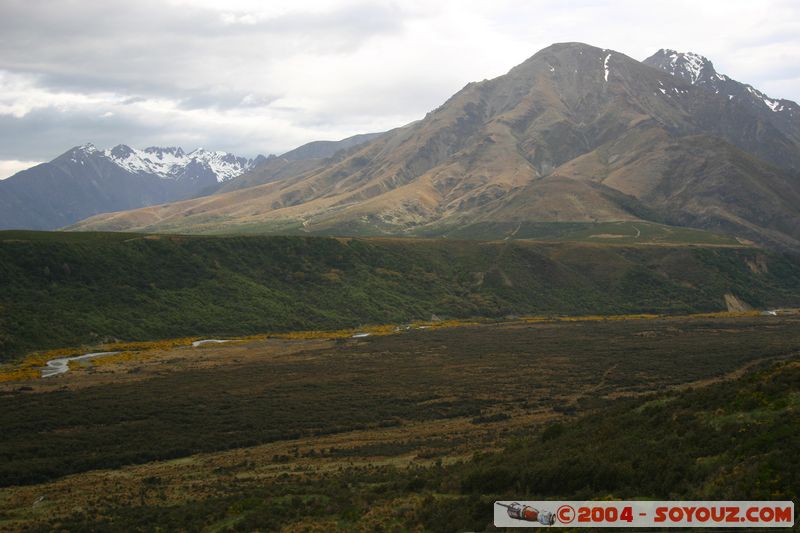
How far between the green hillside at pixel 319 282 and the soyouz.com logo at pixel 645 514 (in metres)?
85.3

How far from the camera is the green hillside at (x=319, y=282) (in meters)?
111

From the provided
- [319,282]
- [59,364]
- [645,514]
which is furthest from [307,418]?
[319,282]

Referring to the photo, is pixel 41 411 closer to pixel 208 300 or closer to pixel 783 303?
pixel 208 300

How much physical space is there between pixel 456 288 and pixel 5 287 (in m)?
89.3

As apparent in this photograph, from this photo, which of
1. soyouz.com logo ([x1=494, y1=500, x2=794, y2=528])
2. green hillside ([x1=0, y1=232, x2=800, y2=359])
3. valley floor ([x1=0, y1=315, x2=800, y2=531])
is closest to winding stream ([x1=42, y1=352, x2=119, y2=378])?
valley floor ([x1=0, y1=315, x2=800, y2=531])

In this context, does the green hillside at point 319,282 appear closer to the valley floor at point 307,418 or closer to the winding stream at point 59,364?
the winding stream at point 59,364

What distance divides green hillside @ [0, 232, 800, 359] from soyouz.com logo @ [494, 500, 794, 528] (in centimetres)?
8530

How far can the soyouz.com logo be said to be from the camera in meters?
19.9

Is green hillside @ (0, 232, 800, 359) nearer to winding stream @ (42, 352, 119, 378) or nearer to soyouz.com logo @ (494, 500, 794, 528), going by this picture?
winding stream @ (42, 352, 119, 378)

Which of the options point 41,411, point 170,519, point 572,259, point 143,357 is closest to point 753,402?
point 170,519

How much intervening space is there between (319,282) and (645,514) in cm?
13163

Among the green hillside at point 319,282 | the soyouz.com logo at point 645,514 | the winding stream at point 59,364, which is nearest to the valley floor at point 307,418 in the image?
the winding stream at point 59,364

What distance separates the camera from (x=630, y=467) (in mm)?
26281

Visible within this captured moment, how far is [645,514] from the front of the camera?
2156 centimetres
